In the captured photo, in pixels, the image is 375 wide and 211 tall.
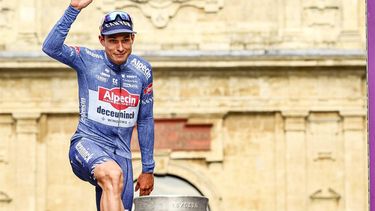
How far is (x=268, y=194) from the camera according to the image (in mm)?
42312

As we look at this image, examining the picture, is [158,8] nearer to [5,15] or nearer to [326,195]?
[5,15]

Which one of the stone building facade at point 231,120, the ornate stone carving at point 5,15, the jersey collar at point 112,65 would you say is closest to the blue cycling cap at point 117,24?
the jersey collar at point 112,65

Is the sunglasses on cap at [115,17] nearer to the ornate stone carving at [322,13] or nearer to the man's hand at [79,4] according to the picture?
the man's hand at [79,4]

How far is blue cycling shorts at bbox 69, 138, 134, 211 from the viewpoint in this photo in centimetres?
1174

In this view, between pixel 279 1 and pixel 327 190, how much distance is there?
5.10 metres

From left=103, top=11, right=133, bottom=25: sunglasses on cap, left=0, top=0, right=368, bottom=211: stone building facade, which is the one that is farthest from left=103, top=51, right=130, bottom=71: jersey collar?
left=0, top=0, right=368, bottom=211: stone building facade

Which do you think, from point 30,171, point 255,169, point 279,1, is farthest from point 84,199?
point 279,1

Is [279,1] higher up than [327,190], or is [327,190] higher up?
[279,1]

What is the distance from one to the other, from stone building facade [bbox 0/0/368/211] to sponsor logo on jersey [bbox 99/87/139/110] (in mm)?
29859

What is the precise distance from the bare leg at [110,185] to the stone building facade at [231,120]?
30300 millimetres

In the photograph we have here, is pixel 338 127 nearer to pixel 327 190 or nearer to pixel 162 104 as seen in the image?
pixel 327 190

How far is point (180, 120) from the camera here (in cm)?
4231

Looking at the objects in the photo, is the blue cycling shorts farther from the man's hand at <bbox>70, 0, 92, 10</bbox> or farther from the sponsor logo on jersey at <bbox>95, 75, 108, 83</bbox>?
the man's hand at <bbox>70, 0, 92, 10</bbox>

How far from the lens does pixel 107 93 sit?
39.2 feet
